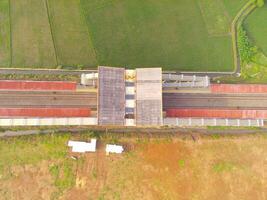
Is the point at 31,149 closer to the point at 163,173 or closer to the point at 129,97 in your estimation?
the point at 129,97

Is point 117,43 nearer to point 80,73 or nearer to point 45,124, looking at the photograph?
point 80,73

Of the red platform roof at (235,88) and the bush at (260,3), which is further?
the bush at (260,3)

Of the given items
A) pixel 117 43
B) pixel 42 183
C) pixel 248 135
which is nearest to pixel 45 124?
pixel 42 183

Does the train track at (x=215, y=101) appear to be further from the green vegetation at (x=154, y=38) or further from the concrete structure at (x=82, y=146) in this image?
the concrete structure at (x=82, y=146)

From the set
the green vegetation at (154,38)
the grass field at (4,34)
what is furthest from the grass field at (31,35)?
the green vegetation at (154,38)

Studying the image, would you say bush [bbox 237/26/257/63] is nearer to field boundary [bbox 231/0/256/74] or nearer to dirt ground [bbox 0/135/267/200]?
field boundary [bbox 231/0/256/74]
